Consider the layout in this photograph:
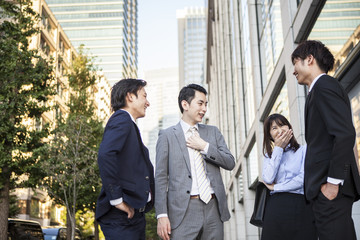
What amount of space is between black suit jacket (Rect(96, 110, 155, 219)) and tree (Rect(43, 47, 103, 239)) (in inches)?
560

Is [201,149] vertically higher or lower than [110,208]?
higher

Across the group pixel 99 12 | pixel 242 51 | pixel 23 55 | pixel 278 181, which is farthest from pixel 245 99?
pixel 99 12

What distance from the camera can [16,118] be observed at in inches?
650

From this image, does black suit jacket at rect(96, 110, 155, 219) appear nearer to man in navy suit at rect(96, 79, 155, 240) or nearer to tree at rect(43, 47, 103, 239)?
man in navy suit at rect(96, 79, 155, 240)

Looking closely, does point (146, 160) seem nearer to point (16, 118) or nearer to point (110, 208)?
point (110, 208)

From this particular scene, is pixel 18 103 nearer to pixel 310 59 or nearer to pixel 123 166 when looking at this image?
pixel 123 166

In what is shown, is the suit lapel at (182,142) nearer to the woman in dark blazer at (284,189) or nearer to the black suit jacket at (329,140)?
the woman in dark blazer at (284,189)

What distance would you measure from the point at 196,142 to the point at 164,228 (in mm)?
790

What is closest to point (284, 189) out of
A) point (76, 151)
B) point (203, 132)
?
point (203, 132)

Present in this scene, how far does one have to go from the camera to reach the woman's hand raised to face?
4.28m

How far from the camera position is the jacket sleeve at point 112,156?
3.29 meters

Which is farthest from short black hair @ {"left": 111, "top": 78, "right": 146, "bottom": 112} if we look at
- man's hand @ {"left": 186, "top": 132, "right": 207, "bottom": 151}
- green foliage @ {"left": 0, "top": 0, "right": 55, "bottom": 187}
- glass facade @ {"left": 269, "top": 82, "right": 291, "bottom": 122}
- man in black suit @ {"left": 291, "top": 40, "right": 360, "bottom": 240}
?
green foliage @ {"left": 0, "top": 0, "right": 55, "bottom": 187}

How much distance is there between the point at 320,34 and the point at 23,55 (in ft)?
39.2

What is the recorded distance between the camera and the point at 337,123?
2.76 meters
